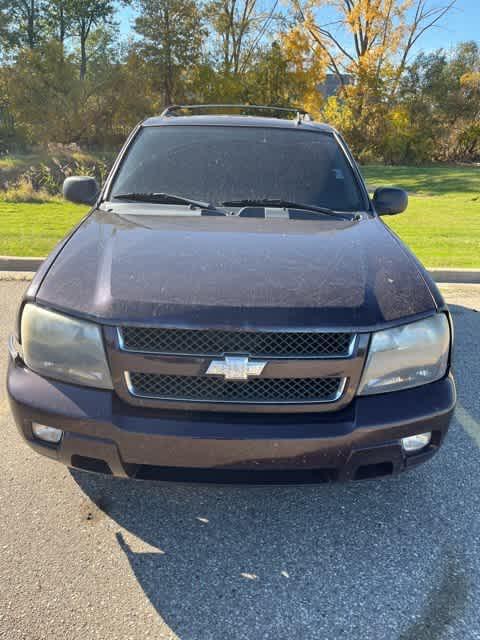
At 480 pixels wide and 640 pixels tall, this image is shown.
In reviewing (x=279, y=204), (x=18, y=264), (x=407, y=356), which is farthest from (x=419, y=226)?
(x=407, y=356)

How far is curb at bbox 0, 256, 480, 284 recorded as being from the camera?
642 cm

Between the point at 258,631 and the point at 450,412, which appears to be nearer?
the point at 258,631

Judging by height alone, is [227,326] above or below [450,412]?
above

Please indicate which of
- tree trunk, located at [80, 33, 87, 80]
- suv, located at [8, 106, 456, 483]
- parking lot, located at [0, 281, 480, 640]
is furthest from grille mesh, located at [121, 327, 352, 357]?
tree trunk, located at [80, 33, 87, 80]

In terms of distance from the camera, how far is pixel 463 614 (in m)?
1.98

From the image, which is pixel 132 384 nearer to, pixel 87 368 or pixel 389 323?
pixel 87 368

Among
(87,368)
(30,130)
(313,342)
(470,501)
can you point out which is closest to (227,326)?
(313,342)

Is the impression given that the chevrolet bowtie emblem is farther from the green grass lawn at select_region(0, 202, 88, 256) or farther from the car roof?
the green grass lawn at select_region(0, 202, 88, 256)

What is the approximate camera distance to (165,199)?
10.2 feet

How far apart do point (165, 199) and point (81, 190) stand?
74 cm

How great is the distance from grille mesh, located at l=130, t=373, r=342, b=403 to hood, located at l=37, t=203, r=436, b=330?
211 mm

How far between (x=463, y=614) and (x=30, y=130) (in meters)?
35.0

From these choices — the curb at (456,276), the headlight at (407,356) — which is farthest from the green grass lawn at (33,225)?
the headlight at (407,356)

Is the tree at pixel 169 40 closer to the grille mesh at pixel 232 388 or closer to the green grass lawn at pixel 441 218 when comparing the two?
the green grass lawn at pixel 441 218
